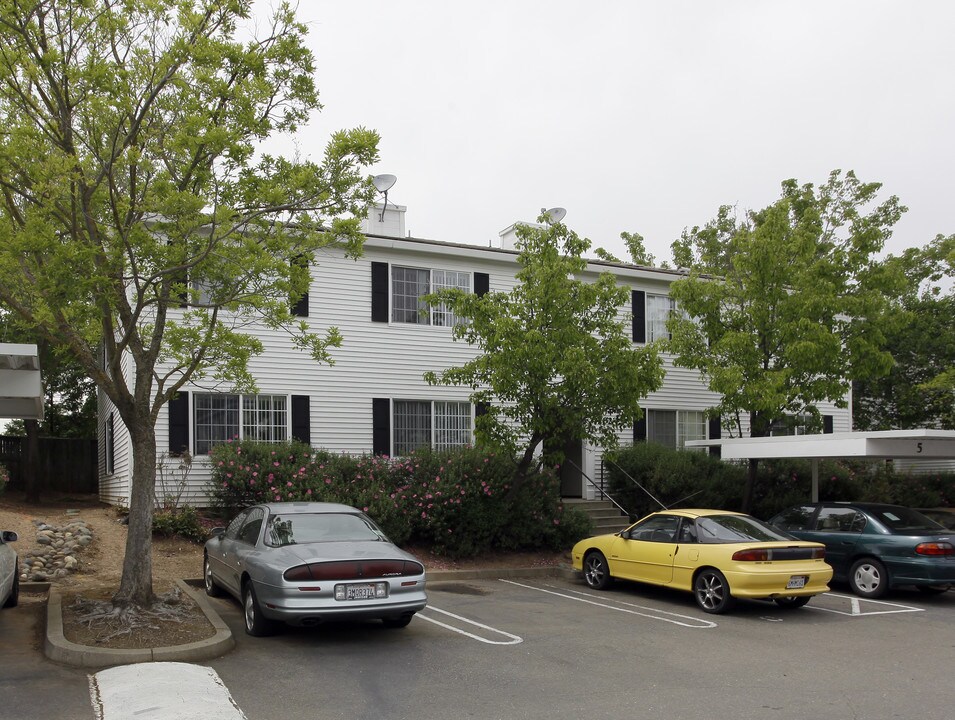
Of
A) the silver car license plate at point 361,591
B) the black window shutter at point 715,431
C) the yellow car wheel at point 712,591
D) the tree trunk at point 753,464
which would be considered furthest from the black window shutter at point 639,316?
the silver car license plate at point 361,591

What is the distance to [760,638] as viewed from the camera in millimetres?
9680

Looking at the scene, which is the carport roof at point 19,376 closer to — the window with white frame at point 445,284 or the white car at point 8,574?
the white car at point 8,574

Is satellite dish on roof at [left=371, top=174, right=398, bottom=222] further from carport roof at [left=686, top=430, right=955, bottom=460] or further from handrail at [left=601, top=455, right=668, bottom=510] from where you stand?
carport roof at [left=686, top=430, right=955, bottom=460]

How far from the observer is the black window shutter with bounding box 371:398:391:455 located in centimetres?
1783

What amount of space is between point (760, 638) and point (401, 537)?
6738 millimetres

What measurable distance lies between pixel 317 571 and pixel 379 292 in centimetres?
1037

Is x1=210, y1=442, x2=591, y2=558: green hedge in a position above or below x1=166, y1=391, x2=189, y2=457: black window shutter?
below

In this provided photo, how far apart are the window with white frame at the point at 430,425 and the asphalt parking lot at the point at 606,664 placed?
21.5 feet

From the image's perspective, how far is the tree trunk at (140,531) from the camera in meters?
9.31

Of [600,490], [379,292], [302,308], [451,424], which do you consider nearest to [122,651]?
[302,308]

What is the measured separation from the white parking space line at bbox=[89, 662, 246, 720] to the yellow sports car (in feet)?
21.0

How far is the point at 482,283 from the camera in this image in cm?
1922

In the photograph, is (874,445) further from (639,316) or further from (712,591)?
(639,316)

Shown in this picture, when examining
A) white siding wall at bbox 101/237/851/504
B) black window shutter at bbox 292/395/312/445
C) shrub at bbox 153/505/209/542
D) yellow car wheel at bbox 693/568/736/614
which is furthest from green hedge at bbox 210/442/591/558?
yellow car wheel at bbox 693/568/736/614
